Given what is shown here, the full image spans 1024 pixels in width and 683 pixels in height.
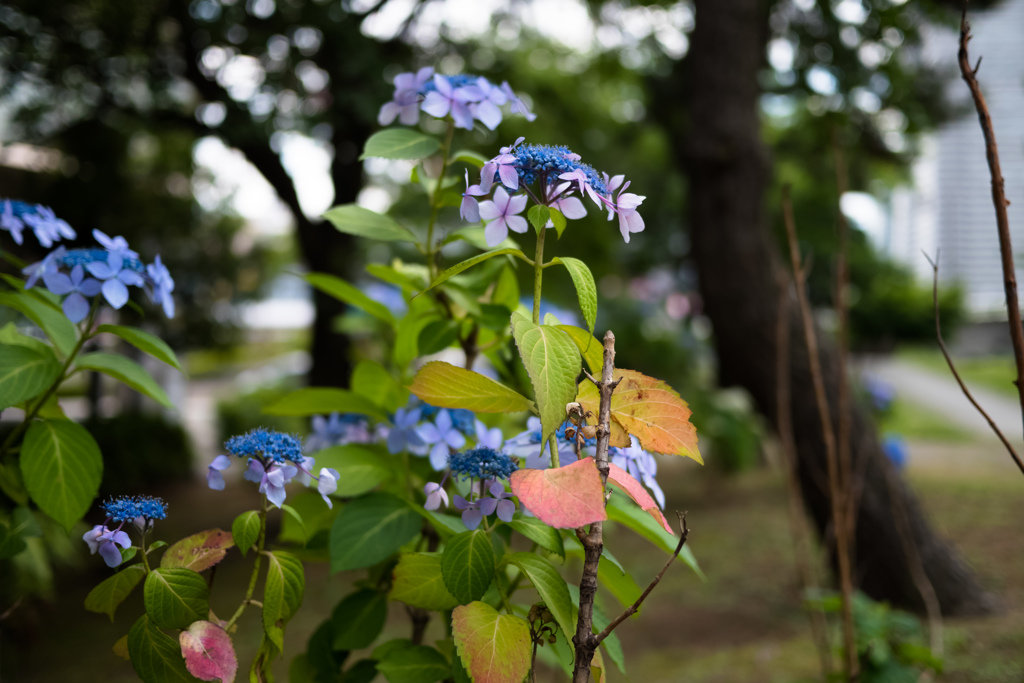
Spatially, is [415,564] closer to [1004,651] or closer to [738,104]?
[1004,651]

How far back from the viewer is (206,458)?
320 inches

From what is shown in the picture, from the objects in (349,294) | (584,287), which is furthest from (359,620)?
(584,287)

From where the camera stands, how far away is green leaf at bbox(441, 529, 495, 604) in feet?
2.21

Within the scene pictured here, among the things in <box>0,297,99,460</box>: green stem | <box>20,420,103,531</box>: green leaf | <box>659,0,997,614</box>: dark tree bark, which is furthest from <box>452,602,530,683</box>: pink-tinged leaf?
<box>659,0,997,614</box>: dark tree bark

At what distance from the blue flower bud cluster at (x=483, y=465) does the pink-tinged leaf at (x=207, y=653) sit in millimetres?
271

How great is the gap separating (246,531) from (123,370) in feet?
1.21

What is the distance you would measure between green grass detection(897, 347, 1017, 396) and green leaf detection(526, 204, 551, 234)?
28.3ft

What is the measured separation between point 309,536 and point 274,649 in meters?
0.26

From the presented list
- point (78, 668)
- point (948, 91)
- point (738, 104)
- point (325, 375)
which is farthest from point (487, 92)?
point (948, 91)

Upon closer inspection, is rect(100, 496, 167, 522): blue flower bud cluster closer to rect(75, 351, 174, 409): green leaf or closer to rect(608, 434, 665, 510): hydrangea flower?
rect(75, 351, 174, 409): green leaf

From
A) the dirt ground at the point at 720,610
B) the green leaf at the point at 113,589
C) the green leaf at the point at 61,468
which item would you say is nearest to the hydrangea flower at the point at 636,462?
the green leaf at the point at 113,589

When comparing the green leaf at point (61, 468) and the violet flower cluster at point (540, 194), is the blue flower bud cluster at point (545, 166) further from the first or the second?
the green leaf at point (61, 468)

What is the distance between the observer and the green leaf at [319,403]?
0.98 m

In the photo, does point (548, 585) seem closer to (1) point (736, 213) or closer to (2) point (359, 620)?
(2) point (359, 620)
